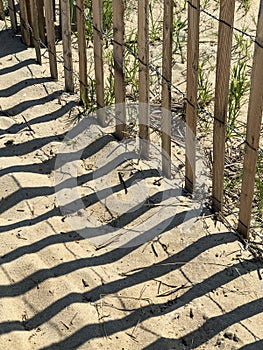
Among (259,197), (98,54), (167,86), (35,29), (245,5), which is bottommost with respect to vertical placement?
(259,197)

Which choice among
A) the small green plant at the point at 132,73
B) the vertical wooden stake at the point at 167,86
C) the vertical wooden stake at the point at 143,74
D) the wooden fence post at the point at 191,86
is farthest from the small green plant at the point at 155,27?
the wooden fence post at the point at 191,86

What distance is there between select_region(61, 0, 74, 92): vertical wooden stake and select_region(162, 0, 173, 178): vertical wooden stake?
1.05m

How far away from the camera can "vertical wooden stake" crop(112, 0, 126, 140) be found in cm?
389

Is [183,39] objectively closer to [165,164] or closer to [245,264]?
[165,164]

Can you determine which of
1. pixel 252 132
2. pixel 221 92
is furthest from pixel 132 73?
pixel 252 132

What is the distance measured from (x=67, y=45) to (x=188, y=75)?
4.32 feet

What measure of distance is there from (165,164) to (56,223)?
706mm

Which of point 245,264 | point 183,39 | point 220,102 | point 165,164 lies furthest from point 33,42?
point 245,264

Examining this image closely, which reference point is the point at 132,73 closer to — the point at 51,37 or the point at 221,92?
the point at 51,37

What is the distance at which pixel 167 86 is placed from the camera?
368 centimetres

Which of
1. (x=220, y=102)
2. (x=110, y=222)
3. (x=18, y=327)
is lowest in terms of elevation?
(x=18, y=327)

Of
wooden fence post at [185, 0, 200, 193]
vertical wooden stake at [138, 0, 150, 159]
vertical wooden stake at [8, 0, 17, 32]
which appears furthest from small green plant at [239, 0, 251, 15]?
wooden fence post at [185, 0, 200, 193]

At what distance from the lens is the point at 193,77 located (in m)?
3.50

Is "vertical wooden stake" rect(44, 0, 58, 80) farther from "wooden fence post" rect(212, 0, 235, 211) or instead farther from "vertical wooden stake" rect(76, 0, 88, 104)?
"wooden fence post" rect(212, 0, 235, 211)
